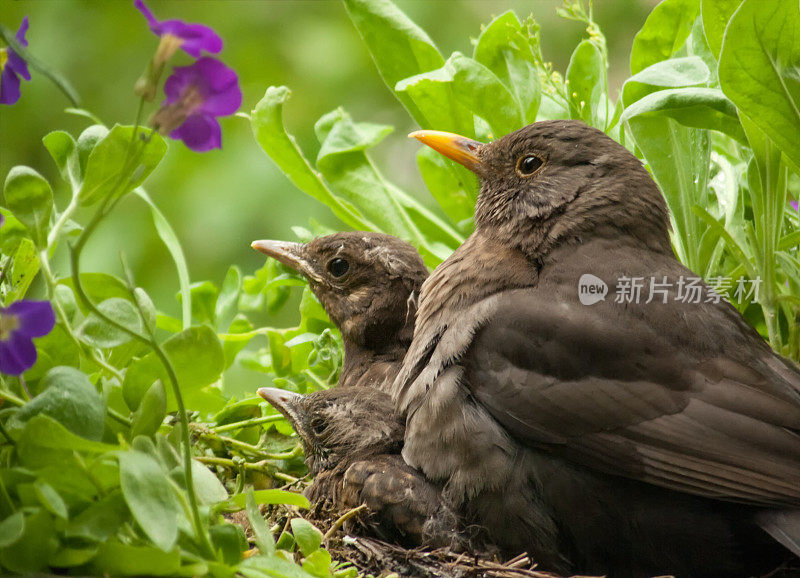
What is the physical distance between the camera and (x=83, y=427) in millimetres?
1644

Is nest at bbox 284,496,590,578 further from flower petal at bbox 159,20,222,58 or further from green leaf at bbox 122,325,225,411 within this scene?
flower petal at bbox 159,20,222,58

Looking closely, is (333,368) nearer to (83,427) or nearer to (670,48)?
(670,48)

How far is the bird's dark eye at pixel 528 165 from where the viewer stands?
3.05 m

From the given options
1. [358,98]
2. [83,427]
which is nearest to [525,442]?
[83,427]

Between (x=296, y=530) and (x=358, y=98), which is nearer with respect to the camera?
(x=296, y=530)

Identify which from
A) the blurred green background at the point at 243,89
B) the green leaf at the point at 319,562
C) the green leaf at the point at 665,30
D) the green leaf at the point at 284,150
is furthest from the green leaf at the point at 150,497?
the blurred green background at the point at 243,89

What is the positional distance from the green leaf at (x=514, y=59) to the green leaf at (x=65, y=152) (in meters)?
1.73

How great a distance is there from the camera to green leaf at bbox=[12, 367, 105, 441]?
64.4 inches

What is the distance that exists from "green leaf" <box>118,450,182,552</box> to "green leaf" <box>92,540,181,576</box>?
67mm

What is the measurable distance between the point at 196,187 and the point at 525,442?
11.2ft

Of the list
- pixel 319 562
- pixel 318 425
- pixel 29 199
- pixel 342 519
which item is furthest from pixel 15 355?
pixel 318 425

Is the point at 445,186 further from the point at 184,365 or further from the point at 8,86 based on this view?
the point at 8,86

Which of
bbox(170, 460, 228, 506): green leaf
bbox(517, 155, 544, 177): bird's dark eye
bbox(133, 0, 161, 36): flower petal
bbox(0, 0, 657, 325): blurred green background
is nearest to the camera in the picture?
bbox(133, 0, 161, 36): flower petal

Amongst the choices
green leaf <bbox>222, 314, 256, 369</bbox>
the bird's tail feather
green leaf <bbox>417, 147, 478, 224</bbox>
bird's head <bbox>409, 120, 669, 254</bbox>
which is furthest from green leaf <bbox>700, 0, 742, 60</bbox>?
green leaf <bbox>222, 314, 256, 369</bbox>
